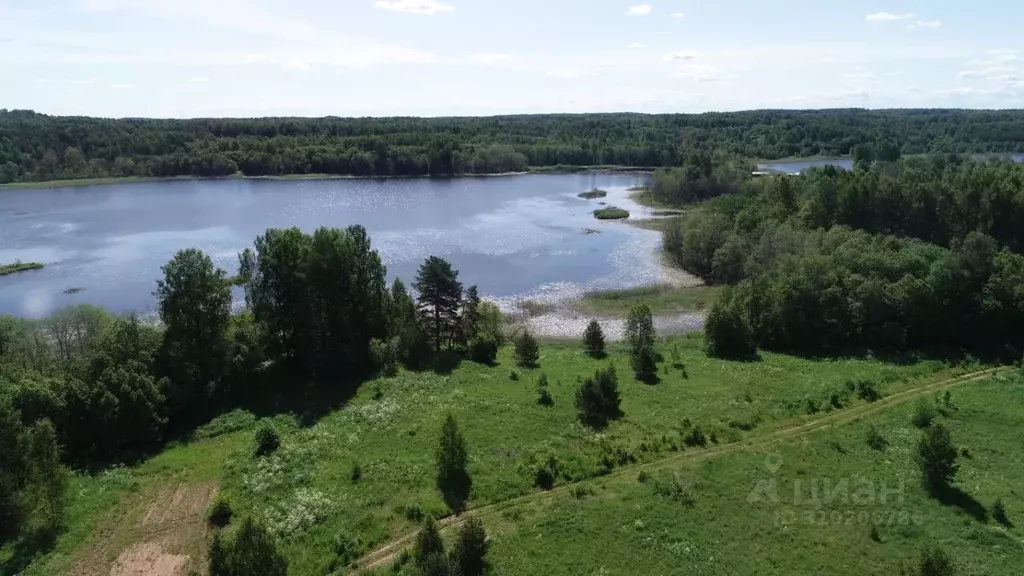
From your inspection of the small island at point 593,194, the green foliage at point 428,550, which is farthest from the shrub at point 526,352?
the small island at point 593,194

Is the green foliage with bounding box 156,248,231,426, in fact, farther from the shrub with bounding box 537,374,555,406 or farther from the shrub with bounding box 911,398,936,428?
the shrub with bounding box 911,398,936,428

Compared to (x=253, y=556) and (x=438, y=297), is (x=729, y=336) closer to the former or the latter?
(x=438, y=297)

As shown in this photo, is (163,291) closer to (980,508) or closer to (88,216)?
(980,508)

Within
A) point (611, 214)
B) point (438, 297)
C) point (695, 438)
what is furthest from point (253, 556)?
point (611, 214)

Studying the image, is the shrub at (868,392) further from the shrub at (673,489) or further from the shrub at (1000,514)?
the shrub at (673,489)

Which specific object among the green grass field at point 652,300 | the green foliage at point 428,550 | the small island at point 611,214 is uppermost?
the small island at point 611,214

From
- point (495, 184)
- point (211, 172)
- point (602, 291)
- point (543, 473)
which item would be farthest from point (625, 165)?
point (543, 473)

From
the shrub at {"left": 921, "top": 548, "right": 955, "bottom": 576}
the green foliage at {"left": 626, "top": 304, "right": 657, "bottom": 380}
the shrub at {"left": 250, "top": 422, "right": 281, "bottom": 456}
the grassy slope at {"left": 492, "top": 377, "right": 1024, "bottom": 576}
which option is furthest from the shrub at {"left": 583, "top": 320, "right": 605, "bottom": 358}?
the shrub at {"left": 921, "top": 548, "right": 955, "bottom": 576}
